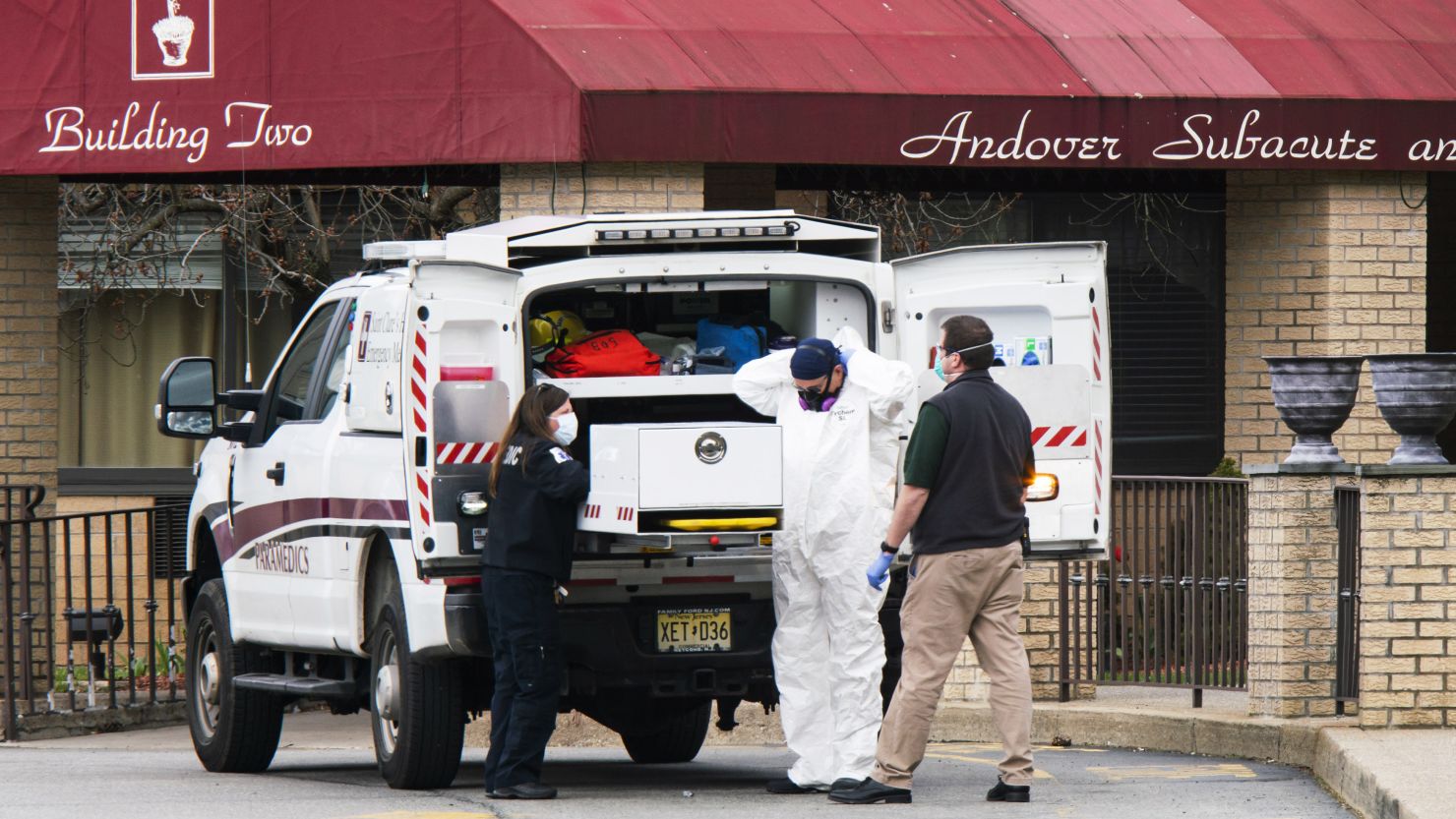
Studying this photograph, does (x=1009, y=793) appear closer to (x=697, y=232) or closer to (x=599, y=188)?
(x=697, y=232)

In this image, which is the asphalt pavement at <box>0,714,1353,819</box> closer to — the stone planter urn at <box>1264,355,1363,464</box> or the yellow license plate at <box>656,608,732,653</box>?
the yellow license plate at <box>656,608,732,653</box>

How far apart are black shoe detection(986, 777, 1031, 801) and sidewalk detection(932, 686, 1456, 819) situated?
47.2 inches

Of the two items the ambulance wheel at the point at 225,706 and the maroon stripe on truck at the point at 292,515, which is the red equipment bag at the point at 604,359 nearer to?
the maroon stripe on truck at the point at 292,515

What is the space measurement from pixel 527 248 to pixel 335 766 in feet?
10.6

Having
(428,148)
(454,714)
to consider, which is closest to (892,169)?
(428,148)

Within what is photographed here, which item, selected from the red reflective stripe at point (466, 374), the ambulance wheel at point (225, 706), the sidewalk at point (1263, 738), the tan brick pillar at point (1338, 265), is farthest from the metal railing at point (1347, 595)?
the ambulance wheel at point (225, 706)

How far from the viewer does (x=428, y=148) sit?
12.2 meters

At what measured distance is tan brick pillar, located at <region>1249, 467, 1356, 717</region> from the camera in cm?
1061

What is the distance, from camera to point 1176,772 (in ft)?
33.6

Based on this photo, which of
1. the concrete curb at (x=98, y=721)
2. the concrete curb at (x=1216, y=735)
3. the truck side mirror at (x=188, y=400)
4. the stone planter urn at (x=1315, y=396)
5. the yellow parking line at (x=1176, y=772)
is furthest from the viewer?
the concrete curb at (x=98, y=721)

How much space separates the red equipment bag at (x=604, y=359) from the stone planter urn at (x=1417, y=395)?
318 cm

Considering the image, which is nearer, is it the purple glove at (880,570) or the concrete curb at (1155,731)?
the purple glove at (880,570)

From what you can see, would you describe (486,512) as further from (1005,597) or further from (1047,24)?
(1047,24)

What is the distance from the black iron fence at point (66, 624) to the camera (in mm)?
12250
